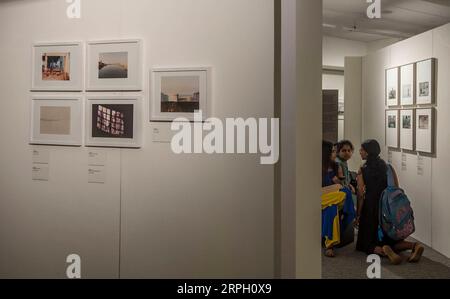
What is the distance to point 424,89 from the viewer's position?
17.5 feet

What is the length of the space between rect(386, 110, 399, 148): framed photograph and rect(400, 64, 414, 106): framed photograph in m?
0.29

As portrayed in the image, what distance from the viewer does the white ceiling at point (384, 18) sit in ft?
21.6

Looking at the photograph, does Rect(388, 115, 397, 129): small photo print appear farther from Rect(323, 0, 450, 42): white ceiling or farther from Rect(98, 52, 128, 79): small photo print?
Rect(98, 52, 128, 79): small photo print

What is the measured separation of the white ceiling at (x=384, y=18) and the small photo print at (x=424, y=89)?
170 cm

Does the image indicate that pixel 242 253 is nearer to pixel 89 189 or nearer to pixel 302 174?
pixel 302 174

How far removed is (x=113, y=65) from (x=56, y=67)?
0.41 metres

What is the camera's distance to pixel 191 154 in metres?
2.68

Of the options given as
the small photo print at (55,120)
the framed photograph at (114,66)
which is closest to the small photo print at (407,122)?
the framed photograph at (114,66)

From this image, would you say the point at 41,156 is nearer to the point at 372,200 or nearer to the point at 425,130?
the point at 372,200

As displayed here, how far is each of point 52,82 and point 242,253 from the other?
1618mm

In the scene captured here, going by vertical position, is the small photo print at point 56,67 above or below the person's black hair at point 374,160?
above

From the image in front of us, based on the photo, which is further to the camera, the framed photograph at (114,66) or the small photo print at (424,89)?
the small photo print at (424,89)

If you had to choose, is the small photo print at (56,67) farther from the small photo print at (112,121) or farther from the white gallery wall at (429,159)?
the white gallery wall at (429,159)

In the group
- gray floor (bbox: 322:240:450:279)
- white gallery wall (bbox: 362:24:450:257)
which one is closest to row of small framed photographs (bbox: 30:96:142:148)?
gray floor (bbox: 322:240:450:279)
